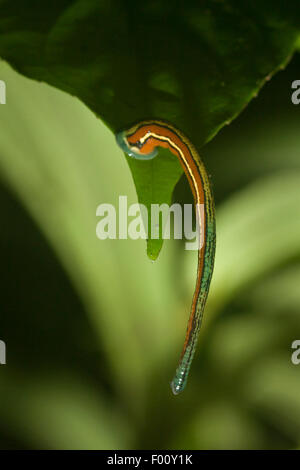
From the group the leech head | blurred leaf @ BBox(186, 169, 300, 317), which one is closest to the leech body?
the leech head

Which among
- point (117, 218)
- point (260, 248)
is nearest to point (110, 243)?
point (117, 218)

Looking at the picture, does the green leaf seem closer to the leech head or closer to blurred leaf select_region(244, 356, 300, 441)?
the leech head

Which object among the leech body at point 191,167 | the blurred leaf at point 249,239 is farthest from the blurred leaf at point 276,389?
the leech body at point 191,167

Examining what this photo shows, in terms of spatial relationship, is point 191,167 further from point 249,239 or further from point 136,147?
point 249,239

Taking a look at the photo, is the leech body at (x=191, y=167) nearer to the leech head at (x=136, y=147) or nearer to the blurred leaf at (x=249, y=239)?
the leech head at (x=136, y=147)

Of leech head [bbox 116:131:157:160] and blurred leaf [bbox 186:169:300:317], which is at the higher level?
blurred leaf [bbox 186:169:300:317]

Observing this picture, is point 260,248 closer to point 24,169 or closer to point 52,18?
point 24,169

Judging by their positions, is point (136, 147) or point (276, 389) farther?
point (276, 389)

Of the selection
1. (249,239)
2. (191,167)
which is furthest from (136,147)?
(249,239)
